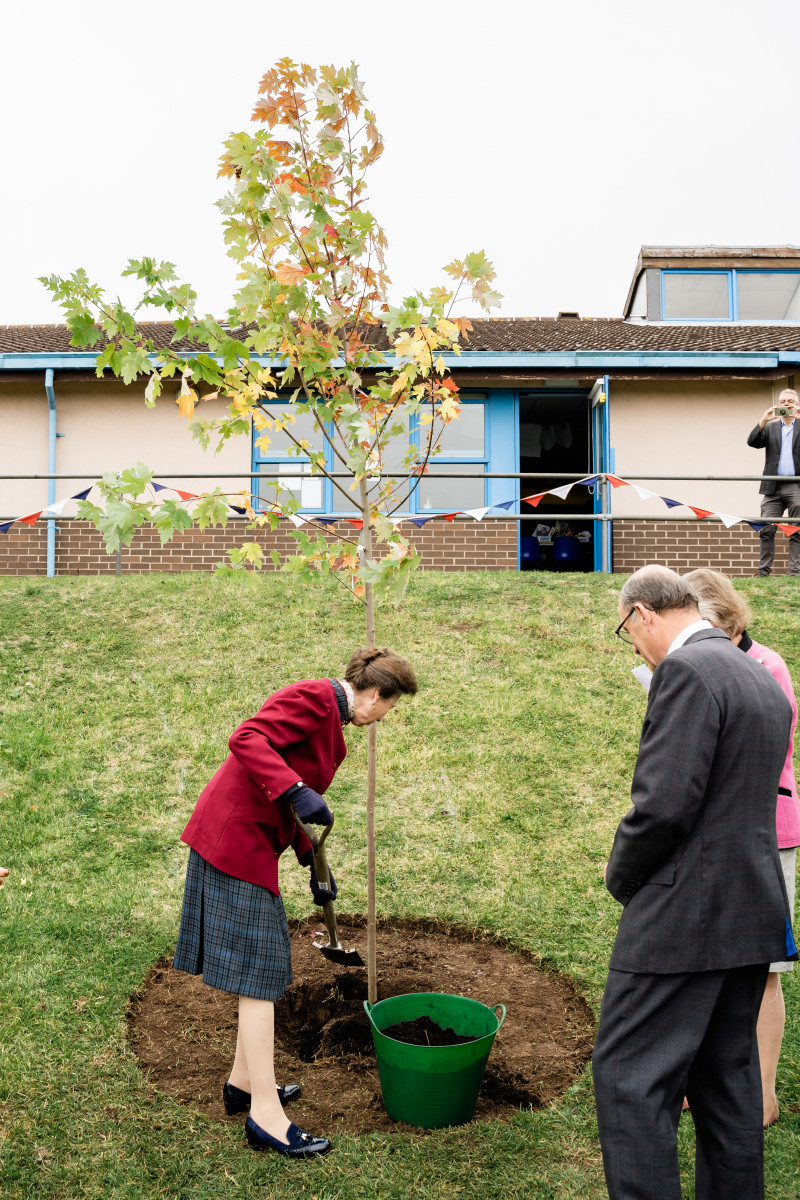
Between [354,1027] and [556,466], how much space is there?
1399cm

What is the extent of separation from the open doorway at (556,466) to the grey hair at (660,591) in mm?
11044

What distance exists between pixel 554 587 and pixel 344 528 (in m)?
3.28

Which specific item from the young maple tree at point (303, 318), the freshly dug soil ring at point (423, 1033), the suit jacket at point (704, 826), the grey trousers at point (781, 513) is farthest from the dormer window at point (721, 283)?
the suit jacket at point (704, 826)

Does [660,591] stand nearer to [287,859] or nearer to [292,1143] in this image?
[292,1143]

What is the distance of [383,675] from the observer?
10.5ft

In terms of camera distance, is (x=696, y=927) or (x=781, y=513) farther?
(x=781, y=513)

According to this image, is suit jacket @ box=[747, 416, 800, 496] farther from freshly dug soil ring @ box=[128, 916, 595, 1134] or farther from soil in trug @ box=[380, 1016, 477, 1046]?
soil in trug @ box=[380, 1016, 477, 1046]

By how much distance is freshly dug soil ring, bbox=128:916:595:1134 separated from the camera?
3395mm

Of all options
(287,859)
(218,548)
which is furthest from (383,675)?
(218,548)

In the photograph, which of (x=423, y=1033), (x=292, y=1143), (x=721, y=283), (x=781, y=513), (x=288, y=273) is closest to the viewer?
(x=292, y=1143)

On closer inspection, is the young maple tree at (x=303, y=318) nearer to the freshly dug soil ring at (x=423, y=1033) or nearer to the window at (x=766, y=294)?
the freshly dug soil ring at (x=423, y=1033)

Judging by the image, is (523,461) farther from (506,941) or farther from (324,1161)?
(324,1161)

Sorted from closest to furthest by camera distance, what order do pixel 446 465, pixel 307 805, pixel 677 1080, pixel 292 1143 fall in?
1. pixel 677 1080
2. pixel 307 805
3. pixel 292 1143
4. pixel 446 465

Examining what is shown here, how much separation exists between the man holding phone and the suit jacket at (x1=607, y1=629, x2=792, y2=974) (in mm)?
8304
